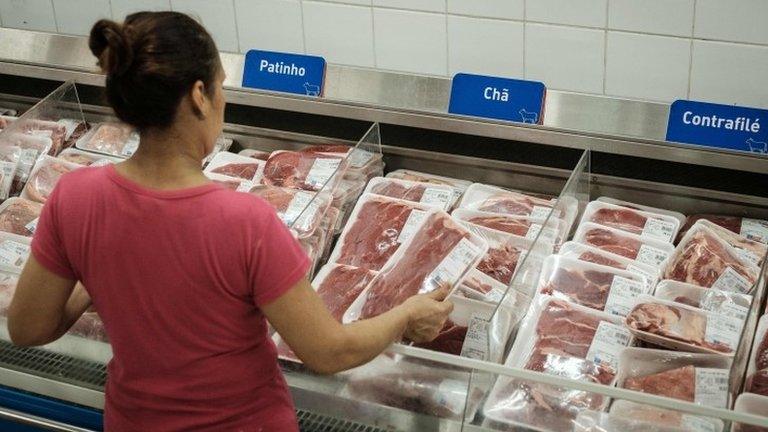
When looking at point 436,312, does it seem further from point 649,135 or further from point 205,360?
point 649,135

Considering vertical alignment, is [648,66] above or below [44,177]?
above

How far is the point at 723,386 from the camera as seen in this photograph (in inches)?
86.5

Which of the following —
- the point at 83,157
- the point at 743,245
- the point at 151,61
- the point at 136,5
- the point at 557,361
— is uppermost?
the point at 151,61

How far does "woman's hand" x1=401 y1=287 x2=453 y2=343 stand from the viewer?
208cm

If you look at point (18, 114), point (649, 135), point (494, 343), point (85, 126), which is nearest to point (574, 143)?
point (649, 135)

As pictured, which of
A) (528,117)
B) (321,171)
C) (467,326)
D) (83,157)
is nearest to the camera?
(467,326)

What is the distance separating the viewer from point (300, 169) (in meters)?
3.22

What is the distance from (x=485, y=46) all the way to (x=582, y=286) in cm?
148

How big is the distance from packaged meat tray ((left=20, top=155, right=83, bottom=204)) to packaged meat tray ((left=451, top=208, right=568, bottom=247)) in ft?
4.49

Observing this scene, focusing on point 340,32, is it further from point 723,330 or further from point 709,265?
point 723,330

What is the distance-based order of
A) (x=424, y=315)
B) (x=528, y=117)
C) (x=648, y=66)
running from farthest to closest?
(x=648, y=66) < (x=528, y=117) < (x=424, y=315)

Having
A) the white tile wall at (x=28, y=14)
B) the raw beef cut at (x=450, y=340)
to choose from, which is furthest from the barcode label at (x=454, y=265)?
the white tile wall at (x=28, y=14)

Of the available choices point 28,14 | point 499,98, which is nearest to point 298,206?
point 499,98

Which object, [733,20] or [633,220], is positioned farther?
[733,20]
